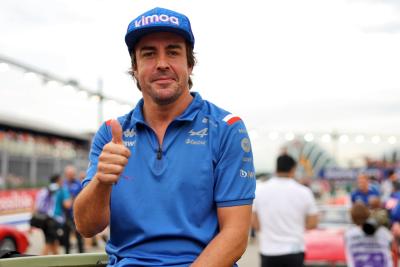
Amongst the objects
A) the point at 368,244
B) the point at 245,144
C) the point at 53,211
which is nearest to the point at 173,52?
the point at 245,144

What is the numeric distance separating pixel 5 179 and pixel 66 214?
828 cm

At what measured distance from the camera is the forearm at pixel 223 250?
2.13 meters

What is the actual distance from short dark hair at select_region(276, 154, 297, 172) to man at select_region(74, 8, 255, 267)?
14.6 feet

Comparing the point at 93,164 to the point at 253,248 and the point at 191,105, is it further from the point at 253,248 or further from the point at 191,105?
the point at 253,248

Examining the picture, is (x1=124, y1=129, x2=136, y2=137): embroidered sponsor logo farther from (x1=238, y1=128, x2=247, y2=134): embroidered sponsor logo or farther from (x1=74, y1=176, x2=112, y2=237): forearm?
(x1=238, y1=128, x2=247, y2=134): embroidered sponsor logo

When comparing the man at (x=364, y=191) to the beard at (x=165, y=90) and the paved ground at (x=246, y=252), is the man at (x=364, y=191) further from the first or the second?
the beard at (x=165, y=90)

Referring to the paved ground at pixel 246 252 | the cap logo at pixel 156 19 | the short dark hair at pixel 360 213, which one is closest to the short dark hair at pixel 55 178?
the paved ground at pixel 246 252

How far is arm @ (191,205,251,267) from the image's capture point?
2.13m

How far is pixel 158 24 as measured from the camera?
2.25 metres

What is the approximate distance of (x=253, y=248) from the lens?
1565cm

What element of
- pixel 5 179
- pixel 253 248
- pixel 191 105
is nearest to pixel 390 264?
pixel 191 105

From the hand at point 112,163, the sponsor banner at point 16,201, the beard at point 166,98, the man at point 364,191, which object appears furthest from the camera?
the sponsor banner at point 16,201

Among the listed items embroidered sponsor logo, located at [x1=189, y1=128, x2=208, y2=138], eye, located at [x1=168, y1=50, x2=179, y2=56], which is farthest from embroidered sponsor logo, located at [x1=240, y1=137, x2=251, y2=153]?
eye, located at [x1=168, y1=50, x2=179, y2=56]

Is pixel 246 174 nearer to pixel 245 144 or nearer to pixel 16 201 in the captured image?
pixel 245 144
